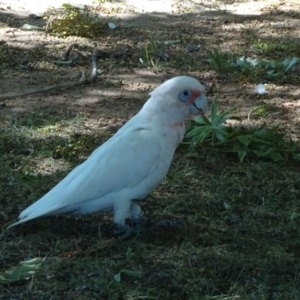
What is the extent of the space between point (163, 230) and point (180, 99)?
70cm

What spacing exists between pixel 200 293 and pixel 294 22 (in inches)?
185

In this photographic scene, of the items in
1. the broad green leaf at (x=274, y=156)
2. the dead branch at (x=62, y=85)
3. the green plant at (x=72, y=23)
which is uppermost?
the green plant at (x=72, y=23)

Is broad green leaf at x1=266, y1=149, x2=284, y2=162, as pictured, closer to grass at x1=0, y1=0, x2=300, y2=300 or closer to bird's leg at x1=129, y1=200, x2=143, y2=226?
grass at x1=0, y1=0, x2=300, y2=300

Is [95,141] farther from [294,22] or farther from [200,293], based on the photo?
[294,22]

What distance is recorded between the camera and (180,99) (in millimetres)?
3961

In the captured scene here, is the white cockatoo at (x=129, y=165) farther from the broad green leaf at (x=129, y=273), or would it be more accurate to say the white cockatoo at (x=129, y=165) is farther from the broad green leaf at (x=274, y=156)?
the broad green leaf at (x=274, y=156)

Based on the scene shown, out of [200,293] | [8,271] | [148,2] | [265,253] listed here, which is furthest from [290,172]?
[148,2]

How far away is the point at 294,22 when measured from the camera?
7.61 metres

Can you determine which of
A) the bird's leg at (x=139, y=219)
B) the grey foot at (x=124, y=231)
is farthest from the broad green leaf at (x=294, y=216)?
the grey foot at (x=124, y=231)

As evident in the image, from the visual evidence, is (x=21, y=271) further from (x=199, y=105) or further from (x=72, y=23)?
(x=72, y=23)

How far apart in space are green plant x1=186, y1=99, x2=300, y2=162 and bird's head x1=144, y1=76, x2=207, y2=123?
1.03 m

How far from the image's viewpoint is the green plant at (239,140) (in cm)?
499

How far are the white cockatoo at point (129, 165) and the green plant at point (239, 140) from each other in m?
1.05

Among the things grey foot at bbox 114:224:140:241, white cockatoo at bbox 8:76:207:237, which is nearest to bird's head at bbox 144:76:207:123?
white cockatoo at bbox 8:76:207:237
